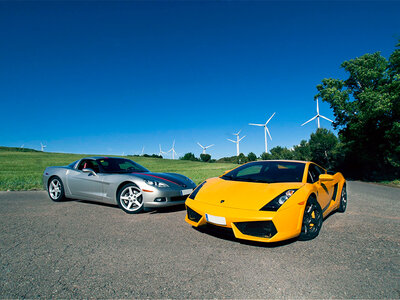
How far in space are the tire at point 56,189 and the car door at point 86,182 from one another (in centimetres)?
41

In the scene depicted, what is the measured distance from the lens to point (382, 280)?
8.05 ft

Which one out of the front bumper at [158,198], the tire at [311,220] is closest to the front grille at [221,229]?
the tire at [311,220]

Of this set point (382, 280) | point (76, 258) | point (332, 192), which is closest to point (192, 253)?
point (76, 258)

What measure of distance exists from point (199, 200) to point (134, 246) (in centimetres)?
115

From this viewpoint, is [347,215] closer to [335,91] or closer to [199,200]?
[199,200]

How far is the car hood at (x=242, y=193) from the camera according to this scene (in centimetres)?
339

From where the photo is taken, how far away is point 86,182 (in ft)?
19.7

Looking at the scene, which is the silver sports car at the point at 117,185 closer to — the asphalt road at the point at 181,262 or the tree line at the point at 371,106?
the asphalt road at the point at 181,262

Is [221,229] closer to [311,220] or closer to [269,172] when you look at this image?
[311,220]

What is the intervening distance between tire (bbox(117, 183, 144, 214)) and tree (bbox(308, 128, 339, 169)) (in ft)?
138

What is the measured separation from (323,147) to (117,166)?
4389 centimetres

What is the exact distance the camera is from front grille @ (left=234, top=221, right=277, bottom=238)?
3.13 metres

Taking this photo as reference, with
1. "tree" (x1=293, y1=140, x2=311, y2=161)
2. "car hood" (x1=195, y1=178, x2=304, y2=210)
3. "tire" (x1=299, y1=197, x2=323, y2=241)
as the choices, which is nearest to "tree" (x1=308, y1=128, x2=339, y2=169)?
"tree" (x1=293, y1=140, x2=311, y2=161)

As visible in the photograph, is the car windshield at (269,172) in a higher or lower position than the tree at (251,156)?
lower
